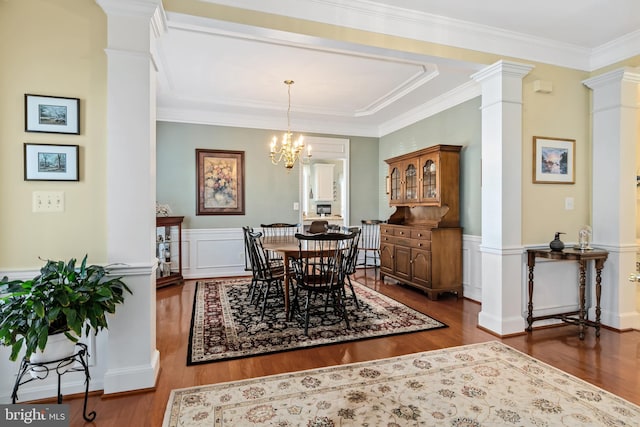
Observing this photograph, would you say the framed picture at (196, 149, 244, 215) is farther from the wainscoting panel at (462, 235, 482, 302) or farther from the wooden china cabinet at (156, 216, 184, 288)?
the wainscoting panel at (462, 235, 482, 302)

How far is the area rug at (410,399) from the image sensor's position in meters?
1.88

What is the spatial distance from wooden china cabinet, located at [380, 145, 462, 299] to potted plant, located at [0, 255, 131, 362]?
11.7ft

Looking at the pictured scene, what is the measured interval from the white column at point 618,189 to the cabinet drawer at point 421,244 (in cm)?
172

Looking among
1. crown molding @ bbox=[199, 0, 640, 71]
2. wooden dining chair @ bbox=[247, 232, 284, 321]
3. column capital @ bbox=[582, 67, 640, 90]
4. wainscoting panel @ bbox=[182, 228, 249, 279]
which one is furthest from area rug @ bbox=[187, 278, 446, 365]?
column capital @ bbox=[582, 67, 640, 90]

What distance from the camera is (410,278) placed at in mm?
4676

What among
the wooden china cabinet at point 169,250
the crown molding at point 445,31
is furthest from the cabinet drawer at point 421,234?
the wooden china cabinet at point 169,250

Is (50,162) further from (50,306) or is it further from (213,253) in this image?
(213,253)

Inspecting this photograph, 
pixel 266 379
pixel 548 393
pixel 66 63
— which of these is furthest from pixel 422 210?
pixel 66 63

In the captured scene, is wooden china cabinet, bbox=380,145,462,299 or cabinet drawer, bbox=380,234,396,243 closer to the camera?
wooden china cabinet, bbox=380,145,462,299

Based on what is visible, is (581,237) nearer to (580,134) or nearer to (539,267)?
(539,267)

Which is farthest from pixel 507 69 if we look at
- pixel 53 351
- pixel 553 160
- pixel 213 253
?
pixel 213 253

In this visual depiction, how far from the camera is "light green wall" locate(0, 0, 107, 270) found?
2002mm

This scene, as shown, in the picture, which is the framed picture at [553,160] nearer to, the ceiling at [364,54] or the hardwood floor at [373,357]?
the ceiling at [364,54]

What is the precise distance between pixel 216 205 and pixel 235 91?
1914mm
